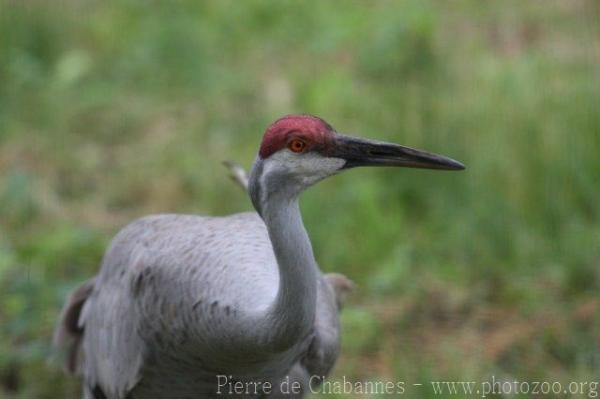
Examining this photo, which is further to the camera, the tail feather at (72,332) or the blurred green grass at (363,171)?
the blurred green grass at (363,171)

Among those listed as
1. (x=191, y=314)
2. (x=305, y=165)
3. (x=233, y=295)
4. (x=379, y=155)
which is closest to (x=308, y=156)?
(x=305, y=165)

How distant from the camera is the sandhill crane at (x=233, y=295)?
322 centimetres

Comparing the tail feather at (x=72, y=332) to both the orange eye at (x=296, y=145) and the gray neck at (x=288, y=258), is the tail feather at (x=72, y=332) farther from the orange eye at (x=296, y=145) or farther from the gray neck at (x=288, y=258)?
the orange eye at (x=296, y=145)

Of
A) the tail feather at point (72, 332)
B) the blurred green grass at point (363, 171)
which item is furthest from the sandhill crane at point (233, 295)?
the blurred green grass at point (363, 171)

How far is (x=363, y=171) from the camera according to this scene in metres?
6.22

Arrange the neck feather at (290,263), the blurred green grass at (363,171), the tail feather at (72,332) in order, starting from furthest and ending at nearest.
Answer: the blurred green grass at (363,171), the tail feather at (72,332), the neck feather at (290,263)

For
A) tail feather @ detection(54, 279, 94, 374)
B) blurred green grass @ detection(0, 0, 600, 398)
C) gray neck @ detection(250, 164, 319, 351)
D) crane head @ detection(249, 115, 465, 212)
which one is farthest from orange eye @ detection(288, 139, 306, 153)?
tail feather @ detection(54, 279, 94, 374)

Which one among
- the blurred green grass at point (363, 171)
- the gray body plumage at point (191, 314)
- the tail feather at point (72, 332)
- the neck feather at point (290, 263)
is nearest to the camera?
the neck feather at point (290, 263)

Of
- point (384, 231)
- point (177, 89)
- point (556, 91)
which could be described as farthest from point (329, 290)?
point (177, 89)

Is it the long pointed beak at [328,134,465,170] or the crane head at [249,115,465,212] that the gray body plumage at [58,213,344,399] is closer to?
the crane head at [249,115,465,212]

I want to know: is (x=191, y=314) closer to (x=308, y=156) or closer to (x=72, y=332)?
(x=308, y=156)

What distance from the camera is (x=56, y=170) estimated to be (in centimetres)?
680

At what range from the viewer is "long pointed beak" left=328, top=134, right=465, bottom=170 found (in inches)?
127

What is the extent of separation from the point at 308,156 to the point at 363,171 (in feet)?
9.89
